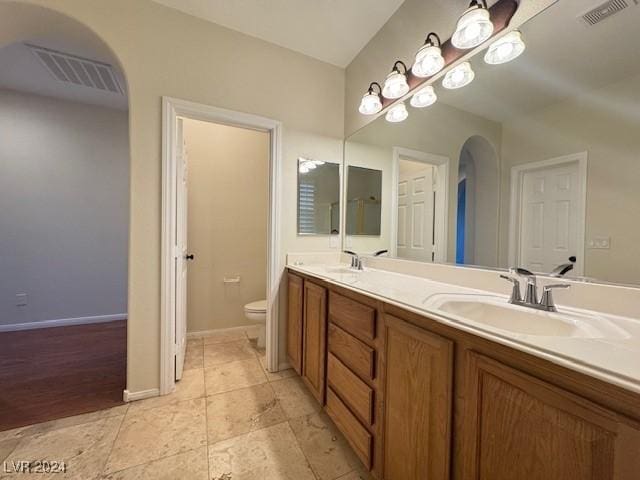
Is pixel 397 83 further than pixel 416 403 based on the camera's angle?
Yes

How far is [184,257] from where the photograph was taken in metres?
2.01

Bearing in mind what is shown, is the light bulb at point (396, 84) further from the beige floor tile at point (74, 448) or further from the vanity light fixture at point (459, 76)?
the beige floor tile at point (74, 448)

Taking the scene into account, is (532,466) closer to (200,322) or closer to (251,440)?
(251,440)

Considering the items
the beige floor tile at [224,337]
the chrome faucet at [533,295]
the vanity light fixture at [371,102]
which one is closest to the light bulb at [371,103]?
the vanity light fixture at [371,102]

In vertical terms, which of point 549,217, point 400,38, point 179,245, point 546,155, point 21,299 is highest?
point 400,38

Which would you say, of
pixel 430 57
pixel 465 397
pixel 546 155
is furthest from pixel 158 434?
pixel 430 57

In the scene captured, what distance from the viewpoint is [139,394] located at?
1641mm

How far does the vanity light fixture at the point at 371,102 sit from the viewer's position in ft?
6.20

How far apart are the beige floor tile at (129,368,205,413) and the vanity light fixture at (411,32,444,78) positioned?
2462 mm

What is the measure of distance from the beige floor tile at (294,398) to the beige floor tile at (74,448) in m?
0.90

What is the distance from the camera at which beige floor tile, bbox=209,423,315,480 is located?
3.75 ft

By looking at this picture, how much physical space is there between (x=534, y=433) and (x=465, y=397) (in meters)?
0.16

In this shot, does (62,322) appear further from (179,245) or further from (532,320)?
(532,320)

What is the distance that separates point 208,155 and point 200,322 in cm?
176
